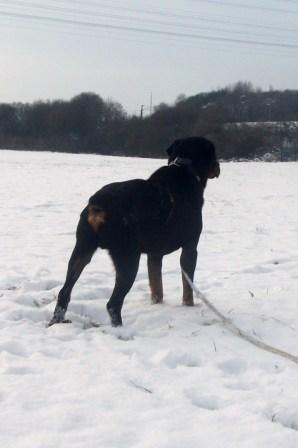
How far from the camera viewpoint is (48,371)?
346 centimetres

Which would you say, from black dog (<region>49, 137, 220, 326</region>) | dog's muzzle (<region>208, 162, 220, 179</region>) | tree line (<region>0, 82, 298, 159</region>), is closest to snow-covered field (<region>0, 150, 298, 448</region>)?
black dog (<region>49, 137, 220, 326</region>)

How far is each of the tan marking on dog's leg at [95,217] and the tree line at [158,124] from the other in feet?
168

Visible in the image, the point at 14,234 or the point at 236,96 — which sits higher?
the point at 236,96

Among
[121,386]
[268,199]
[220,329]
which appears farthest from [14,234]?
[268,199]

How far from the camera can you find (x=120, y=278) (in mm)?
4492

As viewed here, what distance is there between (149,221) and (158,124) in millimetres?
67605

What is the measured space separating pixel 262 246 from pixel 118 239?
174 inches


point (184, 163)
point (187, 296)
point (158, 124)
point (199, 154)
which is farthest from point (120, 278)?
point (158, 124)

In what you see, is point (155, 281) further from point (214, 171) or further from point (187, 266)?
point (214, 171)

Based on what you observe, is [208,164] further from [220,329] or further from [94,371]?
[94,371]

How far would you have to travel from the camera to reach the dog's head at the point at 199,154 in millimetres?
5414

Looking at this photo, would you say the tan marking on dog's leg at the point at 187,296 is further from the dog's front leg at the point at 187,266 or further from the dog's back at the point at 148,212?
the dog's back at the point at 148,212

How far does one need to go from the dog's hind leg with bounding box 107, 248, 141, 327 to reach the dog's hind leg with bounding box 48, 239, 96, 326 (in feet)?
0.67

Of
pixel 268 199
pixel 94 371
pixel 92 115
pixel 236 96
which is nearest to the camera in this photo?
pixel 94 371
